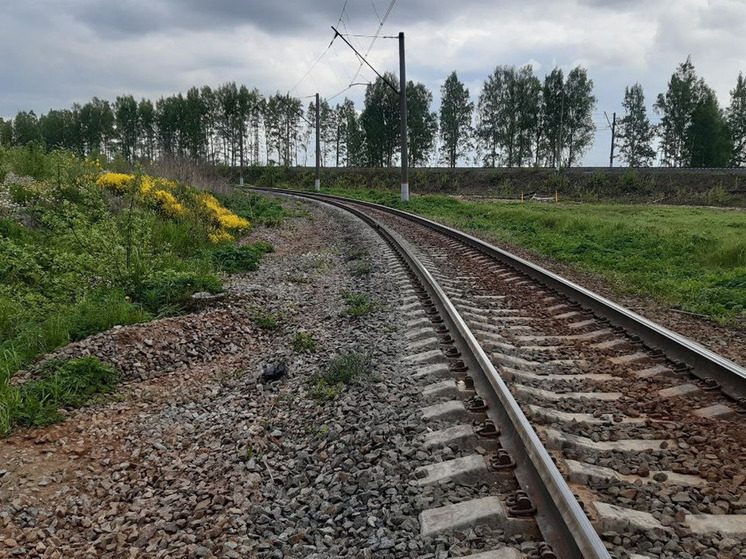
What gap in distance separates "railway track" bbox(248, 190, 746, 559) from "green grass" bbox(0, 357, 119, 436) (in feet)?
9.48

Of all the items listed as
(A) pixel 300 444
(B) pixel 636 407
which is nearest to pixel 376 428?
(A) pixel 300 444

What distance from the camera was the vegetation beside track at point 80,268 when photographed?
4.88 metres

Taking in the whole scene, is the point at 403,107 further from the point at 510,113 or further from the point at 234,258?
the point at 510,113

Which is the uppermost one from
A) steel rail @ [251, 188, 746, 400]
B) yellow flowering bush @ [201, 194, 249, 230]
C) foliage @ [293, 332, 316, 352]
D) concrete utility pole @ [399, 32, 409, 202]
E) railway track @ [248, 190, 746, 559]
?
concrete utility pole @ [399, 32, 409, 202]

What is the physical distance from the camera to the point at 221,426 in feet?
Answer: 14.1

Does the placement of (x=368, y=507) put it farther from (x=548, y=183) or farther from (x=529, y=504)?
(x=548, y=183)

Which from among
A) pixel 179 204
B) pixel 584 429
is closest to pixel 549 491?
pixel 584 429

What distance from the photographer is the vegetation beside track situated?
4.88 m

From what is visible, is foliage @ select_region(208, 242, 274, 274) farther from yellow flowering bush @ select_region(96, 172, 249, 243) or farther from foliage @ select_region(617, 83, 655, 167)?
foliage @ select_region(617, 83, 655, 167)

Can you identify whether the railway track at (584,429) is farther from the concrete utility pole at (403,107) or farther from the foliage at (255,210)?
the concrete utility pole at (403,107)

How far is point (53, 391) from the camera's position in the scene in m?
4.57

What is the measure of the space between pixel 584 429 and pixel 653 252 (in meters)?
8.95

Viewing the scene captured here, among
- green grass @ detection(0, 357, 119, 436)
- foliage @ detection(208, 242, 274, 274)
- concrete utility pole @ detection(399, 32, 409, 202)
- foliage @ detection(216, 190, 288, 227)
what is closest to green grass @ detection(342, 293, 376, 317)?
green grass @ detection(0, 357, 119, 436)

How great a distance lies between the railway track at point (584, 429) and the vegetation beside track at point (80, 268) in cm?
318
